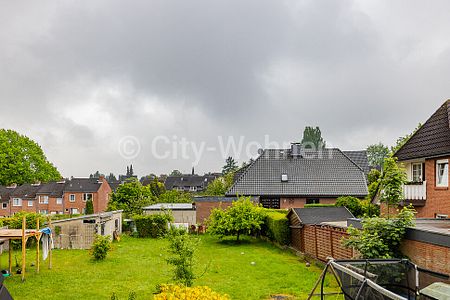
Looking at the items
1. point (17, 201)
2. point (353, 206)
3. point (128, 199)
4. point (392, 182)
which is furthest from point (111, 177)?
point (392, 182)

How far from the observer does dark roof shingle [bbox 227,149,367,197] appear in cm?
3619

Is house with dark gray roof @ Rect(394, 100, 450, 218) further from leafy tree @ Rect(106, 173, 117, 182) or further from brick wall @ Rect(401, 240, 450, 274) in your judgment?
leafy tree @ Rect(106, 173, 117, 182)

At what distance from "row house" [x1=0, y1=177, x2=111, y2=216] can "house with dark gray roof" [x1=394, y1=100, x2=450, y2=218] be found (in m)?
48.5

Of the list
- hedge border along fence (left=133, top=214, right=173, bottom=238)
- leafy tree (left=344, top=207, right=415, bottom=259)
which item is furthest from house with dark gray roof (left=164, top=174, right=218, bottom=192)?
leafy tree (left=344, top=207, right=415, bottom=259)

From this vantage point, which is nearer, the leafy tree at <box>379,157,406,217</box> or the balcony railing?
the leafy tree at <box>379,157,406,217</box>

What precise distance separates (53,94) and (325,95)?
17.0m

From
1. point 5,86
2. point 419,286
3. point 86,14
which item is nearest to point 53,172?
point 5,86

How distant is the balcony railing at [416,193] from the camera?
62.8ft

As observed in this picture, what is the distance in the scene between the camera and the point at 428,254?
9.80 m

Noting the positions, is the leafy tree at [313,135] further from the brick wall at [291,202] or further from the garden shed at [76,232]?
the garden shed at [76,232]

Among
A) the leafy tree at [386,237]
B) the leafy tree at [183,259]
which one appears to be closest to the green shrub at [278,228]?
the leafy tree at [386,237]

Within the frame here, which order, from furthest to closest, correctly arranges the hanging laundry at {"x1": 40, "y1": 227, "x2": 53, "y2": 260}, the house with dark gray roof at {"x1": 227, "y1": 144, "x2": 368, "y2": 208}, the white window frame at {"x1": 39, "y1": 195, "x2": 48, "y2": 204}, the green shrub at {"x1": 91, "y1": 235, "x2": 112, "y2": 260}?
1. the white window frame at {"x1": 39, "y1": 195, "x2": 48, "y2": 204}
2. the house with dark gray roof at {"x1": 227, "y1": 144, "x2": 368, "y2": 208}
3. the green shrub at {"x1": 91, "y1": 235, "x2": 112, "y2": 260}
4. the hanging laundry at {"x1": 40, "y1": 227, "x2": 53, "y2": 260}

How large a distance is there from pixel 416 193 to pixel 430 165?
65.8 inches

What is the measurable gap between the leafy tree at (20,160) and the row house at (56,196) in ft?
6.12
